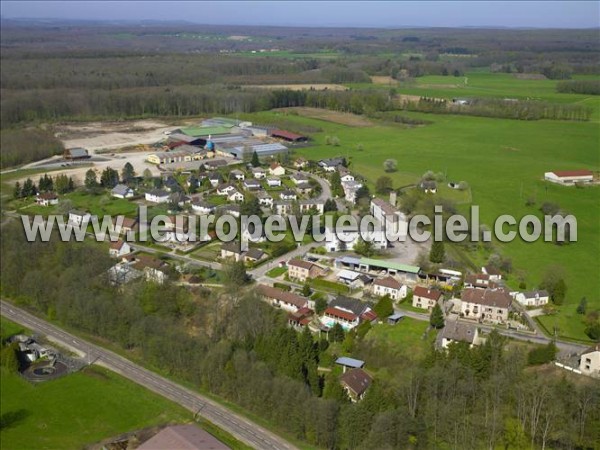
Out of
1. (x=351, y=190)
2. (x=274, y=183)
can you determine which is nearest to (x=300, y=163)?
(x=274, y=183)

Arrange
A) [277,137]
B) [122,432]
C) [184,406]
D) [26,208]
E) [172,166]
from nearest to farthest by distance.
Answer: [122,432], [184,406], [26,208], [172,166], [277,137]

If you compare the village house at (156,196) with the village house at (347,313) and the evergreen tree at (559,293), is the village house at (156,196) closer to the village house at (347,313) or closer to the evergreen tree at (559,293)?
the village house at (347,313)

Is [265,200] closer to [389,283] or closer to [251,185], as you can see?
[251,185]

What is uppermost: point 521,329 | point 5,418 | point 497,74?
point 497,74

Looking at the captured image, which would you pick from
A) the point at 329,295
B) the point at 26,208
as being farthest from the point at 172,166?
the point at 329,295

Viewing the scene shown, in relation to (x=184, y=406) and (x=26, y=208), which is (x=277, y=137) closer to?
(x=26, y=208)

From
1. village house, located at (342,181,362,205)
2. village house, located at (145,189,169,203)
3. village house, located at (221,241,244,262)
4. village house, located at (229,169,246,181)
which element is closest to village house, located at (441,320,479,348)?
village house, located at (221,241,244,262)

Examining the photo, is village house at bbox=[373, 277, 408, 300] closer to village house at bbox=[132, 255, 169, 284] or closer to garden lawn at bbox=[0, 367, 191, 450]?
village house at bbox=[132, 255, 169, 284]
